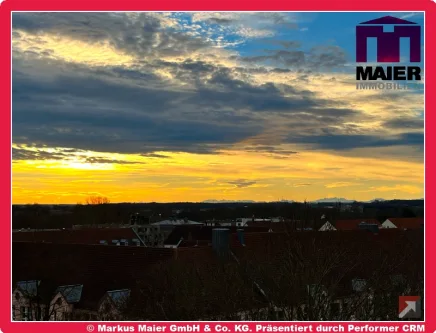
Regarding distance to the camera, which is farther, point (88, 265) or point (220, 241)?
point (220, 241)

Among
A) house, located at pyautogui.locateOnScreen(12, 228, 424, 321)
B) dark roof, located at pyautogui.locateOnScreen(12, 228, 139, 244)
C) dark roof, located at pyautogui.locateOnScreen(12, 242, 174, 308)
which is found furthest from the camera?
dark roof, located at pyautogui.locateOnScreen(12, 228, 139, 244)

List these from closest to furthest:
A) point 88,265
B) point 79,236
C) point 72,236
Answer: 1. point 88,265
2. point 72,236
3. point 79,236

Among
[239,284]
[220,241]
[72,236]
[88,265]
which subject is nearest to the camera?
[239,284]

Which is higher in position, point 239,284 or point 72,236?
point 239,284

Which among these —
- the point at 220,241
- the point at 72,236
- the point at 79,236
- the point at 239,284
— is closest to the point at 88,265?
the point at 220,241

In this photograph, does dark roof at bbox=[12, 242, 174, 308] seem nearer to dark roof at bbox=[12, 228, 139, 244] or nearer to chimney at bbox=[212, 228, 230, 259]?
chimney at bbox=[212, 228, 230, 259]

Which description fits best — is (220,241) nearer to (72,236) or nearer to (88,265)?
(88,265)

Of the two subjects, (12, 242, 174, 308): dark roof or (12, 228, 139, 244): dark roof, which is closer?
(12, 242, 174, 308): dark roof

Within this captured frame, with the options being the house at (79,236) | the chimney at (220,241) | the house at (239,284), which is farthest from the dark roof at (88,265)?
the house at (79,236)

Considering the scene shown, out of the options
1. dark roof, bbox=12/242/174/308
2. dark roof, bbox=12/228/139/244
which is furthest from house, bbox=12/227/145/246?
dark roof, bbox=12/242/174/308

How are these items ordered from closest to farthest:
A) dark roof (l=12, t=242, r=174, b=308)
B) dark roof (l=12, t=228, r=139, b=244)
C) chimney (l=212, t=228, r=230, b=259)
Result: dark roof (l=12, t=242, r=174, b=308), chimney (l=212, t=228, r=230, b=259), dark roof (l=12, t=228, r=139, b=244)

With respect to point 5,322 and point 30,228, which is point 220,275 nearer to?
point 5,322
